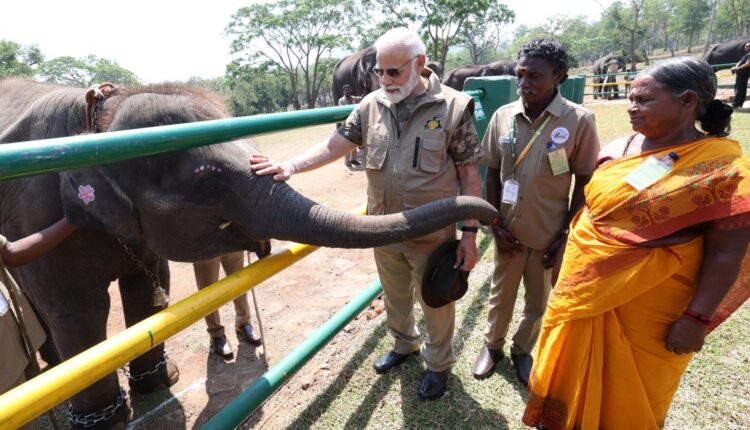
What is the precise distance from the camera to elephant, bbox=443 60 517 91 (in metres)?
15.0

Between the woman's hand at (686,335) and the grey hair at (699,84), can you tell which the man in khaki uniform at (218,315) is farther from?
the grey hair at (699,84)

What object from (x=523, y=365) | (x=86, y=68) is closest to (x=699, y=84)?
(x=523, y=365)

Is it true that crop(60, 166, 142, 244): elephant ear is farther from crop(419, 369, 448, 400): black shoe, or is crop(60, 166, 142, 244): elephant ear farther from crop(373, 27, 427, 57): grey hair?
crop(419, 369, 448, 400): black shoe

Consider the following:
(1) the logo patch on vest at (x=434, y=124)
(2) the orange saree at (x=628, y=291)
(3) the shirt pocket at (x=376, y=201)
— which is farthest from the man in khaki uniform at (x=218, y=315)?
(2) the orange saree at (x=628, y=291)

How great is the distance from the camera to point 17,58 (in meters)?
33.9

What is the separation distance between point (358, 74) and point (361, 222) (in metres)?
11.4

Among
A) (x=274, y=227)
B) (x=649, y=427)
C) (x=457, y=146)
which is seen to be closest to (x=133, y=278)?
(x=274, y=227)

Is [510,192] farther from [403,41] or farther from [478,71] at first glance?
[478,71]

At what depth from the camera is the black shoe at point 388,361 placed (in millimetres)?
2852

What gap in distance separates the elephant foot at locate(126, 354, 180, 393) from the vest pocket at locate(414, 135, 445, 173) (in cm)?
226

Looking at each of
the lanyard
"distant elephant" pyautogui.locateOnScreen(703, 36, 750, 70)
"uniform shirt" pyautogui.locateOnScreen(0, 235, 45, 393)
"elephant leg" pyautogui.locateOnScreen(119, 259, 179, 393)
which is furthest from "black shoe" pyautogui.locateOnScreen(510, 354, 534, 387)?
"distant elephant" pyautogui.locateOnScreen(703, 36, 750, 70)

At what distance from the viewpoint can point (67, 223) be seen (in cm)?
185

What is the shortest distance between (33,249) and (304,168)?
3.82ft

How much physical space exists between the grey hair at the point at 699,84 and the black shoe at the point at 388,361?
2.12 m
